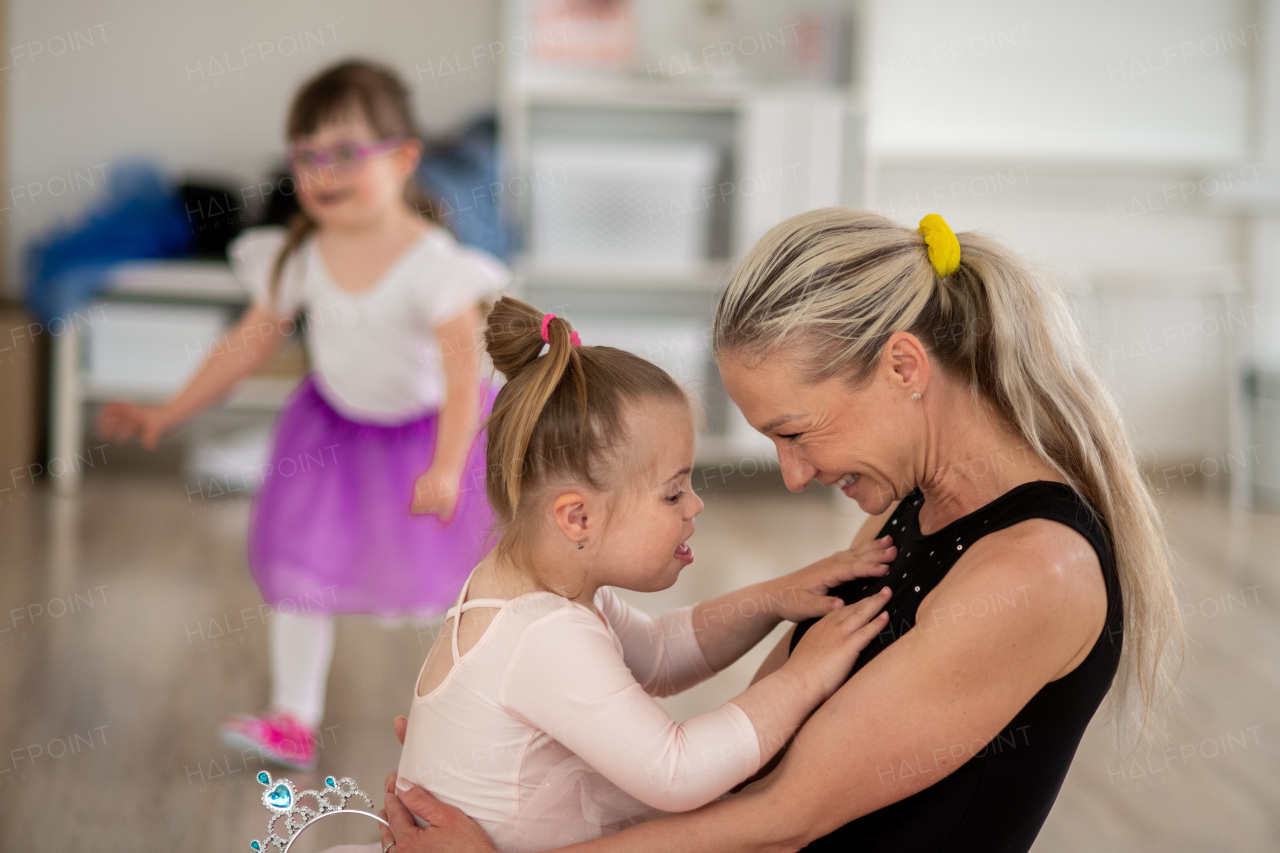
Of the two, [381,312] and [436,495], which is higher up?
[381,312]

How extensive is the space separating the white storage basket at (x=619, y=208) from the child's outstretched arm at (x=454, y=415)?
2.11 m

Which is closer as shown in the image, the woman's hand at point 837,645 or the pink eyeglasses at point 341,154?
the woman's hand at point 837,645

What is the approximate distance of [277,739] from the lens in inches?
88.2

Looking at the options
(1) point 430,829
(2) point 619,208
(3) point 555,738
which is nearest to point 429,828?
(1) point 430,829

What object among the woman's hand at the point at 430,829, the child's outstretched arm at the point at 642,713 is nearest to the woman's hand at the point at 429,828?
the woman's hand at the point at 430,829

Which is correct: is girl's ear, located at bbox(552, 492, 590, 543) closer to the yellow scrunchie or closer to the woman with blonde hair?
the woman with blonde hair

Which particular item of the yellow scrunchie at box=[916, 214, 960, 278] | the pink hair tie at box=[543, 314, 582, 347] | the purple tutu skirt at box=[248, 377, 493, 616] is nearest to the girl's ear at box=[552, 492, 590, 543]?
the pink hair tie at box=[543, 314, 582, 347]

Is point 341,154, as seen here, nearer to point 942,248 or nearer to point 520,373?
point 520,373

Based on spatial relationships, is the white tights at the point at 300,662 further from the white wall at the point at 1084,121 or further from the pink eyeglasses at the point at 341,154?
the white wall at the point at 1084,121

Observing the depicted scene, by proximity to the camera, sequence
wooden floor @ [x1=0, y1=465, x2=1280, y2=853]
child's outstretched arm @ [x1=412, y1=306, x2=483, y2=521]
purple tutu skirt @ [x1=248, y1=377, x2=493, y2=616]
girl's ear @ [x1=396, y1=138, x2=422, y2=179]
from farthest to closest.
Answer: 1. girl's ear @ [x1=396, y1=138, x2=422, y2=179]
2. purple tutu skirt @ [x1=248, y1=377, x2=493, y2=616]
3. child's outstretched arm @ [x1=412, y1=306, x2=483, y2=521]
4. wooden floor @ [x1=0, y1=465, x2=1280, y2=853]

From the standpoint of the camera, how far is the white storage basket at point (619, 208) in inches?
171

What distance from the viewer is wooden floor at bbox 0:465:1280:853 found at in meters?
2.03

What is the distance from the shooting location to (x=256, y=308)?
2449 millimetres

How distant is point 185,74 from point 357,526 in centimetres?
319
